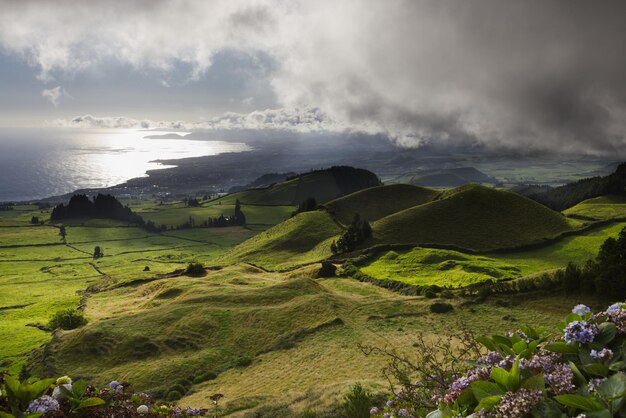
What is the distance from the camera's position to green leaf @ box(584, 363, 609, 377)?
461 cm

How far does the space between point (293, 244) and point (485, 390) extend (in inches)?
4854

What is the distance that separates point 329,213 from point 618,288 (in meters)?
115

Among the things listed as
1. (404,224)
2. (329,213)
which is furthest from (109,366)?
(329,213)

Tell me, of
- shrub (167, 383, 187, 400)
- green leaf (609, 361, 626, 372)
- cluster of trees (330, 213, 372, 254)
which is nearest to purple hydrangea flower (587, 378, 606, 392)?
green leaf (609, 361, 626, 372)

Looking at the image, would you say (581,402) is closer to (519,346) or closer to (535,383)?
(535,383)

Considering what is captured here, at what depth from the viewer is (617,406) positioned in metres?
4.11

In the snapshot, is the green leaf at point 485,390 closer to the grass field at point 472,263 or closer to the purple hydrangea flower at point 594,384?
the purple hydrangea flower at point 594,384

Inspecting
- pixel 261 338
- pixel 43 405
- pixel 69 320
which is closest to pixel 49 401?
pixel 43 405

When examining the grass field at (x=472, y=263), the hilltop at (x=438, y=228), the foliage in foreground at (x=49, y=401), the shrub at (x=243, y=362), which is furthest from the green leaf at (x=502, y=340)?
the hilltop at (x=438, y=228)

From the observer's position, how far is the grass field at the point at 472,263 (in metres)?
70.2

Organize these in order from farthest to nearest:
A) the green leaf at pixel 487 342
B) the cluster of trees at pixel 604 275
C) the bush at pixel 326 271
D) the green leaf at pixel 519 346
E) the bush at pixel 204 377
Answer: the bush at pixel 326 271, the cluster of trees at pixel 604 275, the bush at pixel 204 377, the green leaf at pixel 487 342, the green leaf at pixel 519 346

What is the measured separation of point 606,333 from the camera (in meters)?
5.16

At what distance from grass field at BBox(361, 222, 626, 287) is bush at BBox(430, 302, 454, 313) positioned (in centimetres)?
1670

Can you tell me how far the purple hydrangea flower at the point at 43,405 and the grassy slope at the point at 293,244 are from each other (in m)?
99.0
